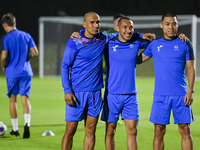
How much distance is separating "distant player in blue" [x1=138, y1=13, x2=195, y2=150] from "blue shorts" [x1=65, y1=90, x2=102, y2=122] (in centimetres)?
69

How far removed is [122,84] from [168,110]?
624mm

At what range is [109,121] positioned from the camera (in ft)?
14.0

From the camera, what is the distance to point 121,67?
4.25 m

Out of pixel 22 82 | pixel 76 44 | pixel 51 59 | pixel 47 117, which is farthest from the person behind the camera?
pixel 51 59

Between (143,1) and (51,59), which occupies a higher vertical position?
(143,1)

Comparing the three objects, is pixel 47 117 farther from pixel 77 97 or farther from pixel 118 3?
pixel 118 3

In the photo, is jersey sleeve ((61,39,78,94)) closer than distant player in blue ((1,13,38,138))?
Yes

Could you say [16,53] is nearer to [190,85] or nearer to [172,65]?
[172,65]

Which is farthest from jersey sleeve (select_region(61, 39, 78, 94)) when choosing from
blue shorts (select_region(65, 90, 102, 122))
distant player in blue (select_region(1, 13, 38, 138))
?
distant player in blue (select_region(1, 13, 38, 138))

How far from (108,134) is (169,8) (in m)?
27.5

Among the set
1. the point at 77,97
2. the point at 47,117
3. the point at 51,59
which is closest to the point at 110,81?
the point at 77,97

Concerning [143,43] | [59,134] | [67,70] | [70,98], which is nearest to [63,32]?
[59,134]

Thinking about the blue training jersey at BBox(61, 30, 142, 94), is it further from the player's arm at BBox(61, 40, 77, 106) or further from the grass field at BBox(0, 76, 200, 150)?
the grass field at BBox(0, 76, 200, 150)

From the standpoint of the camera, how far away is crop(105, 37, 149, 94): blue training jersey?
425 centimetres
